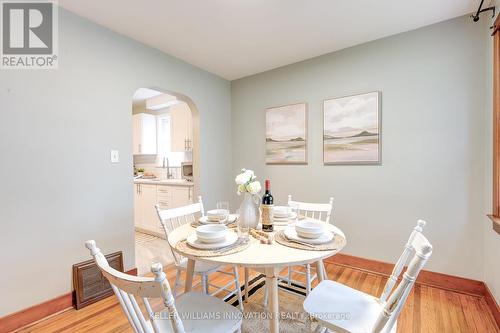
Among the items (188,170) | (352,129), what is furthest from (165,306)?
(188,170)

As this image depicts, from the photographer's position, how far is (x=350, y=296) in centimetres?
131

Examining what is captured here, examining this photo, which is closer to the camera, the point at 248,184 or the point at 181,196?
the point at 248,184

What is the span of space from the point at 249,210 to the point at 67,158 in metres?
1.60

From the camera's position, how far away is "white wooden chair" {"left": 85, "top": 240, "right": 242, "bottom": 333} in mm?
710

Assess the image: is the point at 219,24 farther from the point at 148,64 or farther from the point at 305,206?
the point at 305,206

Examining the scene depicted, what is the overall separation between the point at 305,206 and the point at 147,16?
2146 millimetres

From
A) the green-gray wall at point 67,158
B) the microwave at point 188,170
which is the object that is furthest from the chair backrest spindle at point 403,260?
the microwave at point 188,170

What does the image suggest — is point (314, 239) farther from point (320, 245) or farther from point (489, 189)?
point (489, 189)

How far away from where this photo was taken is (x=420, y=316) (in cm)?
180

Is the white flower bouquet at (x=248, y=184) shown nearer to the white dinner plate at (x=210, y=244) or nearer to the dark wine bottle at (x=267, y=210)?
the dark wine bottle at (x=267, y=210)

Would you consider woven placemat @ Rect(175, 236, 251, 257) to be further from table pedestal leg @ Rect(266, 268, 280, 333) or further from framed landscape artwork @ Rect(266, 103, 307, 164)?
framed landscape artwork @ Rect(266, 103, 307, 164)

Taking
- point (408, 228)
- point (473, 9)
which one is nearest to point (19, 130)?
point (408, 228)

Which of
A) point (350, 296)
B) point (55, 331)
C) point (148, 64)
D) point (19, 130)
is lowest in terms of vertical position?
point (55, 331)

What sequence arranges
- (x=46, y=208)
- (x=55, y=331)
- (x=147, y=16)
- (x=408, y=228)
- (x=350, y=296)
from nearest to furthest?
1. (x=350, y=296)
2. (x=55, y=331)
3. (x=46, y=208)
4. (x=147, y=16)
5. (x=408, y=228)
